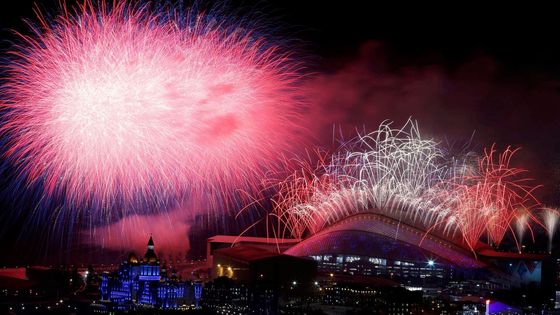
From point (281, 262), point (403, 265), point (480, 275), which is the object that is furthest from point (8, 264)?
point (480, 275)

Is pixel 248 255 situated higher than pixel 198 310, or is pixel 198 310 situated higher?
pixel 248 255

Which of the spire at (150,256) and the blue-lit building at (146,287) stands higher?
the spire at (150,256)

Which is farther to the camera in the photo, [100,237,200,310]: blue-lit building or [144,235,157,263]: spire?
[144,235,157,263]: spire

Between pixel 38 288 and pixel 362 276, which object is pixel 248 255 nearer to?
pixel 362 276

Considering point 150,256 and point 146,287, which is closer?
point 146,287

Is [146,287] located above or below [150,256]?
below

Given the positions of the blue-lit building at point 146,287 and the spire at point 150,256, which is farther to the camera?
the spire at point 150,256

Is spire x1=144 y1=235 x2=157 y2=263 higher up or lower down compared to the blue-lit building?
higher up

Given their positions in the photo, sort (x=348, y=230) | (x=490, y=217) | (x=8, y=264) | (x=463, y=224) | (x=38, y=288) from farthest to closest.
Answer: (x=8, y=264)
(x=38, y=288)
(x=348, y=230)
(x=463, y=224)
(x=490, y=217)
